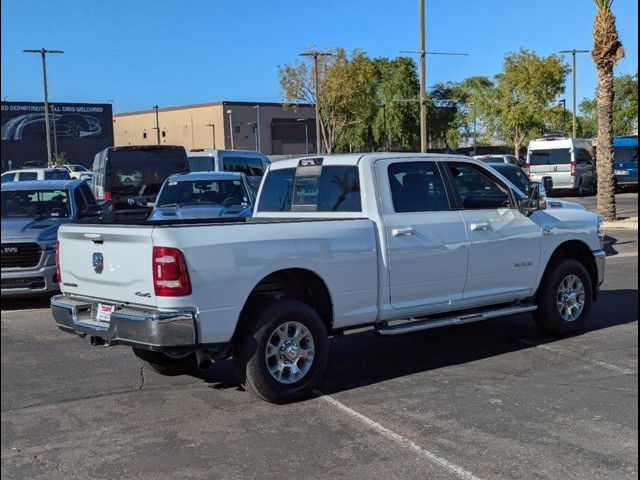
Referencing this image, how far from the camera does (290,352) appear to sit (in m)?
5.70

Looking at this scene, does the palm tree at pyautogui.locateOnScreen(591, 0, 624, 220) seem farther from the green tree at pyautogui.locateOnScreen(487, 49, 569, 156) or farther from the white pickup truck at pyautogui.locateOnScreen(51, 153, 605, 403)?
the green tree at pyautogui.locateOnScreen(487, 49, 569, 156)

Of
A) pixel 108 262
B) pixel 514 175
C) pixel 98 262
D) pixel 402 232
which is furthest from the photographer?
pixel 514 175

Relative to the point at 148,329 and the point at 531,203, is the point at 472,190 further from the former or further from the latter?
the point at 148,329

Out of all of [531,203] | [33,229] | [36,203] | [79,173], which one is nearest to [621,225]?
[531,203]

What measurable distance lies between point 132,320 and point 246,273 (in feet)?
2.91

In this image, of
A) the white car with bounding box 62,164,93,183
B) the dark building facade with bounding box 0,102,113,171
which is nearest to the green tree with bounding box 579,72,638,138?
the white car with bounding box 62,164,93,183

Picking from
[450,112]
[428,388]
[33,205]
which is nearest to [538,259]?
[428,388]

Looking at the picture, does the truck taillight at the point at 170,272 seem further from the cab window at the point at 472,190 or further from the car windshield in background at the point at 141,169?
the car windshield in background at the point at 141,169

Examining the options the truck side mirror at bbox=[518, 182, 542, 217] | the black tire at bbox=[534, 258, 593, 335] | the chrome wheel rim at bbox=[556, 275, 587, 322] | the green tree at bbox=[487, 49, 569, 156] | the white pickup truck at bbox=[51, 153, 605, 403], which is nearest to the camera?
the white pickup truck at bbox=[51, 153, 605, 403]

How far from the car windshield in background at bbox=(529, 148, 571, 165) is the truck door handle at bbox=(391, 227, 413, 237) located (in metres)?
27.4

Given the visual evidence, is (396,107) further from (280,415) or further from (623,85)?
(280,415)

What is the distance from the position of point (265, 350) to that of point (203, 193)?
26.1 ft

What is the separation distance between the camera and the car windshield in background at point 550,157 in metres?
31.7

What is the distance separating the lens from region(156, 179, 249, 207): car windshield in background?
12.8m
